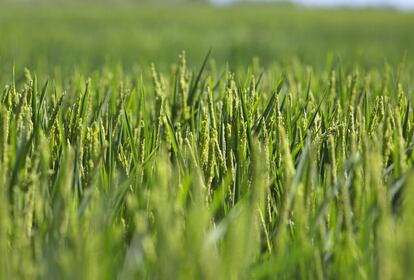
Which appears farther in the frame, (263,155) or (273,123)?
(273,123)

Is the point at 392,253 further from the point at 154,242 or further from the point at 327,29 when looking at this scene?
the point at 327,29

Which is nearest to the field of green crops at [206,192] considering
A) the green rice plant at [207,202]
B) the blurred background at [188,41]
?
the green rice plant at [207,202]

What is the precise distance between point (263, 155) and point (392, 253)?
335 mm

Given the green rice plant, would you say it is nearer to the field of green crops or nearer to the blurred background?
the field of green crops

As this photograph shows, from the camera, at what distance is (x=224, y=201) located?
861 mm

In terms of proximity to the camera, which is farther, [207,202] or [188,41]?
[188,41]

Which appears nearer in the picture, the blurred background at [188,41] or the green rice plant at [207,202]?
the green rice plant at [207,202]

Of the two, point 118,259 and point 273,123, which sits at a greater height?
point 273,123

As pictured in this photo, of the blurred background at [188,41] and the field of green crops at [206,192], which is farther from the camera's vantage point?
the blurred background at [188,41]

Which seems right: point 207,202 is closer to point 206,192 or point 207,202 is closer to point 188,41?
point 206,192

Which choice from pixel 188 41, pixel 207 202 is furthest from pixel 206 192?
pixel 188 41

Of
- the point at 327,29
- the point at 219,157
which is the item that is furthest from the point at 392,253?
the point at 327,29

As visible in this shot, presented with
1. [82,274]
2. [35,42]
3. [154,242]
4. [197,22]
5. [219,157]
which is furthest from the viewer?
[197,22]

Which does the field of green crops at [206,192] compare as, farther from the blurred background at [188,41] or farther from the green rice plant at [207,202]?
the blurred background at [188,41]
